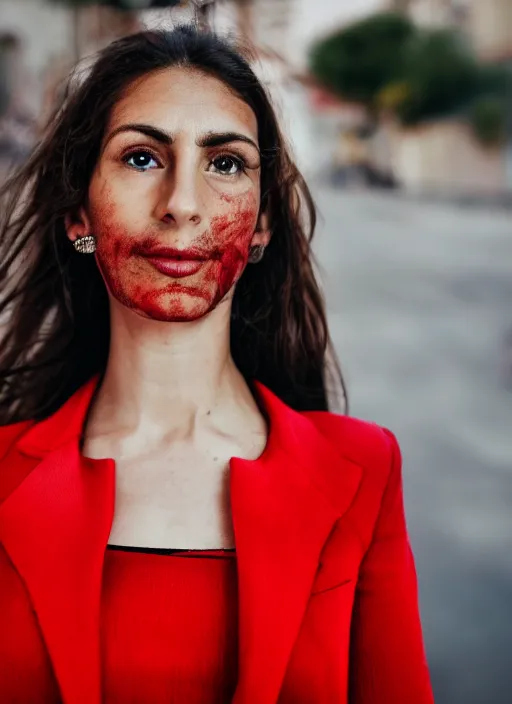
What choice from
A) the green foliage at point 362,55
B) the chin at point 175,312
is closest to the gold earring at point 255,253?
the chin at point 175,312

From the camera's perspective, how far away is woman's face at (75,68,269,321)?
0.78 meters

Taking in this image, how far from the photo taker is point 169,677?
0.77m

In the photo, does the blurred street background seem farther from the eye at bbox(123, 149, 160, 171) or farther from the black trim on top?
the black trim on top

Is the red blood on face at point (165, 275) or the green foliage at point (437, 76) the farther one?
the green foliage at point (437, 76)

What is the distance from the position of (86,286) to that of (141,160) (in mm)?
220

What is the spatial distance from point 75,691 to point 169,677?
89 mm

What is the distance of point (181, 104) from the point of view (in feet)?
2.59

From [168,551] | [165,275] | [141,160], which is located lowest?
[168,551]

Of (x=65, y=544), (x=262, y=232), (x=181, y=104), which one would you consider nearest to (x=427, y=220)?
(x=262, y=232)

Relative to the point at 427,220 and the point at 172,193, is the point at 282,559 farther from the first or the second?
the point at 427,220

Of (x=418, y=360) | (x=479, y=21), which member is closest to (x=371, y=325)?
(x=418, y=360)

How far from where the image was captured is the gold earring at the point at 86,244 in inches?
32.9

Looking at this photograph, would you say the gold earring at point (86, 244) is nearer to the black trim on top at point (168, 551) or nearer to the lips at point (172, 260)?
the lips at point (172, 260)

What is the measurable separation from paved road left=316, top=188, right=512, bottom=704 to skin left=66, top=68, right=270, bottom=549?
434 millimetres
